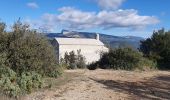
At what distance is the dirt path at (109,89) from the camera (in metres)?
14.5

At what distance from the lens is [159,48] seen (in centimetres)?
3231

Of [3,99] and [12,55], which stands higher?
[12,55]

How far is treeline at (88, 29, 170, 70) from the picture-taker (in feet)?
87.3

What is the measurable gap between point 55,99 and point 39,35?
5.12 m

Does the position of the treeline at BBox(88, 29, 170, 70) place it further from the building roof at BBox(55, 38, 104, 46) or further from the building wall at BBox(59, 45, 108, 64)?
the building roof at BBox(55, 38, 104, 46)

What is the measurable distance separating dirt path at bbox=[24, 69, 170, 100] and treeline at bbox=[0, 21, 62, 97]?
0.87 m

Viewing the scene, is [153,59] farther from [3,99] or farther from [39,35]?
[3,99]

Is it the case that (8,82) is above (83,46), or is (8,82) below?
below

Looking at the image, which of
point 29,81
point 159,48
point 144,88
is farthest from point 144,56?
point 29,81

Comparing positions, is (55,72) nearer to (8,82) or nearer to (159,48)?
(8,82)

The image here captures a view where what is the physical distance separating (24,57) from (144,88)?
5272mm

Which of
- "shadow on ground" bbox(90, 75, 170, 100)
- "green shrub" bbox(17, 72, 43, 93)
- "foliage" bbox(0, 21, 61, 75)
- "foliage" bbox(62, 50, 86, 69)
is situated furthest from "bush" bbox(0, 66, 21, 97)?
"foliage" bbox(62, 50, 86, 69)

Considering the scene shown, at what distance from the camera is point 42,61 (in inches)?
704

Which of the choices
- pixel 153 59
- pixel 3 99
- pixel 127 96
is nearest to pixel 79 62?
pixel 153 59
